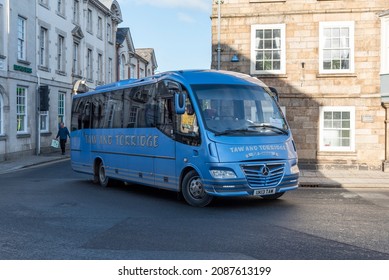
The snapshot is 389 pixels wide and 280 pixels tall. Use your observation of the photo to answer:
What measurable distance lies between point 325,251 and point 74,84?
2828 centimetres

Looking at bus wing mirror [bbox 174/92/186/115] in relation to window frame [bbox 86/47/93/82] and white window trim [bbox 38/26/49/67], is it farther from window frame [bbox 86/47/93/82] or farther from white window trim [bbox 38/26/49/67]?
window frame [bbox 86/47/93/82]

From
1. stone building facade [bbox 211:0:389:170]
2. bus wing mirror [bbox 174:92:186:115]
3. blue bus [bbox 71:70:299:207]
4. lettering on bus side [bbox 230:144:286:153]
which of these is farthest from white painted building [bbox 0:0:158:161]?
lettering on bus side [bbox 230:144:286:153]

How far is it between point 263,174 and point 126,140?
173 inches

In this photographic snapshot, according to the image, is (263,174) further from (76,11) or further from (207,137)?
(76,11)

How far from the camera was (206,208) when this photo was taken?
32.6 feet

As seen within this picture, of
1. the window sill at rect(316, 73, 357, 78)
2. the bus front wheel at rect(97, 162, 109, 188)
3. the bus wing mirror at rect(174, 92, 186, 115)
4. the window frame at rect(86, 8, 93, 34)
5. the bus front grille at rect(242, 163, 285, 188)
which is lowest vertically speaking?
the bus front wheel at rect(97, 162, 109, 188)

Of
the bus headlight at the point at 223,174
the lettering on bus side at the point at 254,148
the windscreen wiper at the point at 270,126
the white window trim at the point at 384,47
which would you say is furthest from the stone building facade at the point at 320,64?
the bus headlight at the point at 223,174

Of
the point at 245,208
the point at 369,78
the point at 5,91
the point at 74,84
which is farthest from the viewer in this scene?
the point at 74,84

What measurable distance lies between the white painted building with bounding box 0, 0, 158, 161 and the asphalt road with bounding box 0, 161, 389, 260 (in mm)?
11990

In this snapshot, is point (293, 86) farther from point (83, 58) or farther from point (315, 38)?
point (83, 58)

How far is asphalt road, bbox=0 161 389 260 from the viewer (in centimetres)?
627

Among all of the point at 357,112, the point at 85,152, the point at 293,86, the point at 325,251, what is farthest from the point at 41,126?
the point at 325,251

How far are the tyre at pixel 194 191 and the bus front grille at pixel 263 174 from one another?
3.14 feet

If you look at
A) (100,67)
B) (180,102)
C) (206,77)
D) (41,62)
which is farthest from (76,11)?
(180,102)
